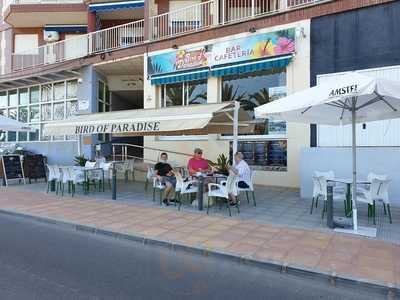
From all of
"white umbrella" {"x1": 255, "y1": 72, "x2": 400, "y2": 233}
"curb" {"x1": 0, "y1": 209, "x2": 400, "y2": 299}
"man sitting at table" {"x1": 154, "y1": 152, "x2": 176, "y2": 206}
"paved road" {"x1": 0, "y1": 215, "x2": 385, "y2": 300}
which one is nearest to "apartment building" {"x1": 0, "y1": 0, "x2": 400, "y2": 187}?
"man sitting at table" {"x1": 154, "y1": 152, "x2": 176, "y2": 206}

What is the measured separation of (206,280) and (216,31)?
11.2 metres

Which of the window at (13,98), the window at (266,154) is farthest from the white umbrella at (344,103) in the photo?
the window at (13,98)

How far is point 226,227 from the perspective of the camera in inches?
293

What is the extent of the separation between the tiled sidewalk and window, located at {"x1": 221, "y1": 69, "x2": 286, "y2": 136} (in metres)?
5.83

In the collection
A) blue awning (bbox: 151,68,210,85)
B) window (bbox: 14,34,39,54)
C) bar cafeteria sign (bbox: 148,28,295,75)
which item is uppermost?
window (bbox: 14,34,39,54)

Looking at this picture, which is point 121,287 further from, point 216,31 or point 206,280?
point 216,31

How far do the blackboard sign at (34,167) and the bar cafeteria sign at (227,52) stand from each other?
5912 millimetres

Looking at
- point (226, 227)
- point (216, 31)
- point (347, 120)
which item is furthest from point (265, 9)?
point (226, 227)

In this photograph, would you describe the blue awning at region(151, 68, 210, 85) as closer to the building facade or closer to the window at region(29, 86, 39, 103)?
the building facade

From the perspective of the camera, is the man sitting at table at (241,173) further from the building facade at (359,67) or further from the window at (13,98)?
the window at (13,98)

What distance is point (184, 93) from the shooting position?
619 inches

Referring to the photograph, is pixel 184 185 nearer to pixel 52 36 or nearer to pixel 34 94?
pixel 34 94

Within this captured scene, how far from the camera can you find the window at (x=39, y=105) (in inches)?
775

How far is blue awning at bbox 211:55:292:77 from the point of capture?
12.7 meters
